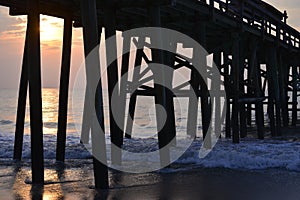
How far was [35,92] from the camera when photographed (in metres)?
6.80

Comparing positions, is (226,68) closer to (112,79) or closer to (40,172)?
(112,79)

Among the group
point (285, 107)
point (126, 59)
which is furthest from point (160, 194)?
point (285, 107)

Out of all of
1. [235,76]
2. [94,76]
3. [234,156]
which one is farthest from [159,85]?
[235,76]

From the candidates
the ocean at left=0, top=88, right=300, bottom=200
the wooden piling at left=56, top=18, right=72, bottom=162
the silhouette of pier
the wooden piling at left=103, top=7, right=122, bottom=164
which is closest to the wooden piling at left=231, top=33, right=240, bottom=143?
the silhouette of pier

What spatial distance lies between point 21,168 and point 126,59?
390cm

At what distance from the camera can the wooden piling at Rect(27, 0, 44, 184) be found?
6.80 m

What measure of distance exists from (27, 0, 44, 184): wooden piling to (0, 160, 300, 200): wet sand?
1.06 feet

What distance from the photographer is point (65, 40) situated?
9180 millimetres

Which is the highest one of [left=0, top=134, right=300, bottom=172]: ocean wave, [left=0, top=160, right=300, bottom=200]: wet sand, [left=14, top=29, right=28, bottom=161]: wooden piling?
[left=14, top=29, right=28, bottom=161]: wooden piling

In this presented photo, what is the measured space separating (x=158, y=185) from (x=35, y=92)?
2.11m

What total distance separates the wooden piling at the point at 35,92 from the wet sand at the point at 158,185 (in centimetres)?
32

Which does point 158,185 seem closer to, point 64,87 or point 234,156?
point 234,156

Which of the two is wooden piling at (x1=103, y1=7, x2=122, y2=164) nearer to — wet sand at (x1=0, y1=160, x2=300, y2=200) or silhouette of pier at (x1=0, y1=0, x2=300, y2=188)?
silhouette of pier at (x1=0, y1=0, x2=300, y2=188)

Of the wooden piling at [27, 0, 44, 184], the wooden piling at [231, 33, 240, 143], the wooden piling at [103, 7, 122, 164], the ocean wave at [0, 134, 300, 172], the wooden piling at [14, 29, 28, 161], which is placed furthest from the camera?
the wooden piling at [231, 33, 240, 143]
